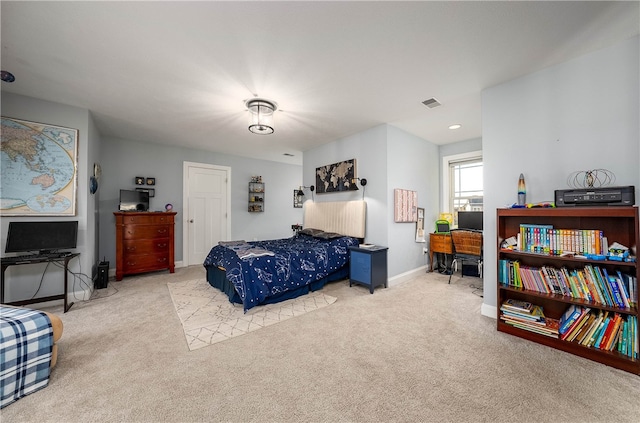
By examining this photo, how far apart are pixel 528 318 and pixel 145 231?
5.61 meters

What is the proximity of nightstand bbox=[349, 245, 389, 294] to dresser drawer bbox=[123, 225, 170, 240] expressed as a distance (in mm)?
3537

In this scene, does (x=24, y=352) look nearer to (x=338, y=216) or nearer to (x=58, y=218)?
(x=58, y=218)

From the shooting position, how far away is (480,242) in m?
3.86

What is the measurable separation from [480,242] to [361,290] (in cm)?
208

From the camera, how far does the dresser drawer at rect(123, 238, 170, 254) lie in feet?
13.9

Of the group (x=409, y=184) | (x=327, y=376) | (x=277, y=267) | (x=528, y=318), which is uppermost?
(x=409, y=184)

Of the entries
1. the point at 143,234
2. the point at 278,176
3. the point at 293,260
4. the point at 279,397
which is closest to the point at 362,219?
the point at 293,260

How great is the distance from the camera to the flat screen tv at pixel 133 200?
14.3ft

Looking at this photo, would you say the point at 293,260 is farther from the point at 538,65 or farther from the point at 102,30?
the point at 538,65

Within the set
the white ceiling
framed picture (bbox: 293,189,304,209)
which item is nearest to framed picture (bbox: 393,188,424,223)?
the white ceiling

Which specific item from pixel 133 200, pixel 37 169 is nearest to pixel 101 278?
pixel 133 200

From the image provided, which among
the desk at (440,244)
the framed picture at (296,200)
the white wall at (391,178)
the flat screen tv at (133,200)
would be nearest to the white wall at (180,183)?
the framed picture at (296,200)

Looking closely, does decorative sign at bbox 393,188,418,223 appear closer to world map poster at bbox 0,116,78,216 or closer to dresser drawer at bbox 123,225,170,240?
dresser drawer at bbox 123,225,170,240

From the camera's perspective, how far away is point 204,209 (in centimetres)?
554
